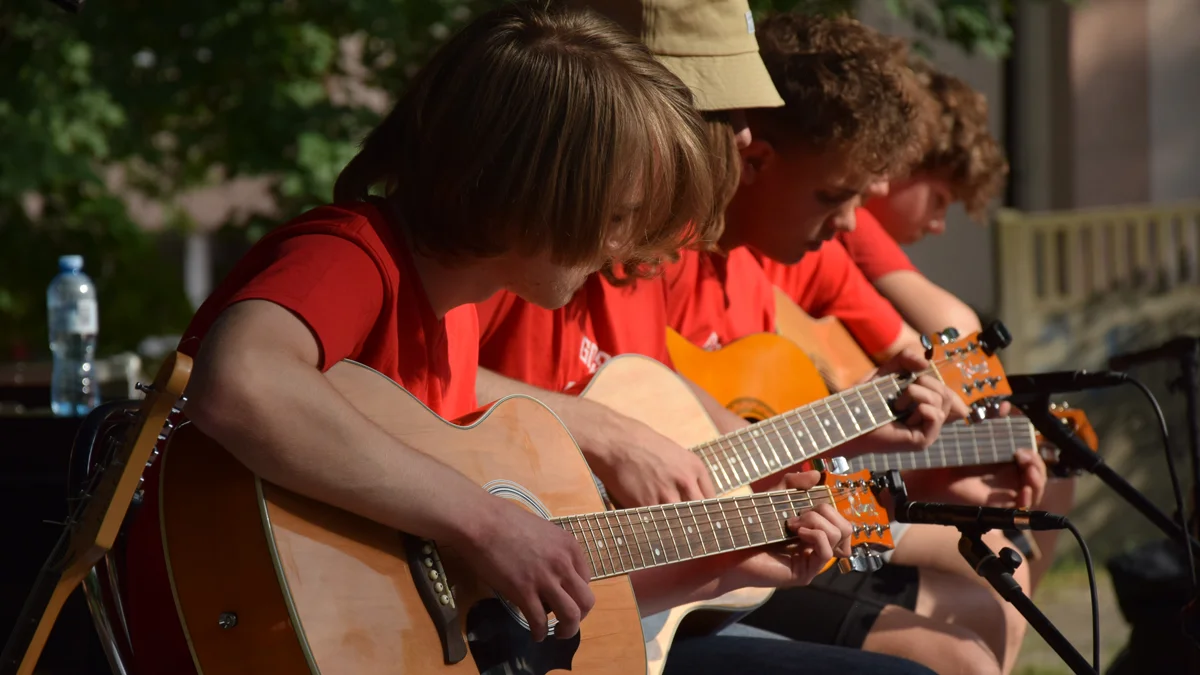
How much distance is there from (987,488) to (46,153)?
3.54 m

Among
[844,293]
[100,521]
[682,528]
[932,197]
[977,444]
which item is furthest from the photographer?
[932,197]

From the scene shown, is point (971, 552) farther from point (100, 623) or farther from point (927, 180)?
point (927, 180)

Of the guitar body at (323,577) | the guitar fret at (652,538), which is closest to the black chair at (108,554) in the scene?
the guitar body at (323,577)

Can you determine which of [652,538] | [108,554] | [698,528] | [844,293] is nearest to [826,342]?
[844,293]

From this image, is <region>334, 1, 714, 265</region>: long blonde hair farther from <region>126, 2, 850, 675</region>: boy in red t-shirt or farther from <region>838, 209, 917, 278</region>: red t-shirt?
<region>838, 209, 917, 278</region>: red t-shirt

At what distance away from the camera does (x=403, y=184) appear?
1.88 meters

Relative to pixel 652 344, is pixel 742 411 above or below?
below

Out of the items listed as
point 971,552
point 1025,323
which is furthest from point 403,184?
point 1025,323

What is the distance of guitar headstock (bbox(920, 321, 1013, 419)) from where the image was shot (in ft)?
8.84

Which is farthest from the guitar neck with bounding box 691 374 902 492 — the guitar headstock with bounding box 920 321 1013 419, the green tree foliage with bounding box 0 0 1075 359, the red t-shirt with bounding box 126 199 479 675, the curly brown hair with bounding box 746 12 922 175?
the green tree foliage with bounding box 0 0 1075 359

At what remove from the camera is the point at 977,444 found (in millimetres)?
2986

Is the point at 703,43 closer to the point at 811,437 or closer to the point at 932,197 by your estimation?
the point at 811,437

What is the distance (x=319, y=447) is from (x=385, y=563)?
199mm

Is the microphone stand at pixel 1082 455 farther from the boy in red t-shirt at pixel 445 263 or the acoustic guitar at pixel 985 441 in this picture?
the boy in red t-shirt at pixel 445 263
